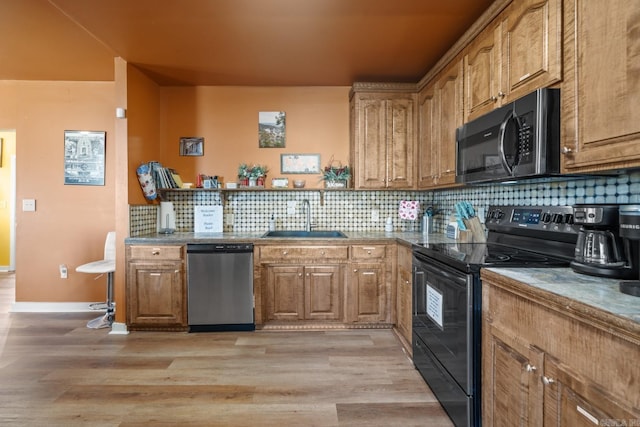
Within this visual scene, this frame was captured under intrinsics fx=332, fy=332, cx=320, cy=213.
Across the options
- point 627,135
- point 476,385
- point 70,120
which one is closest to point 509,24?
point 627,135

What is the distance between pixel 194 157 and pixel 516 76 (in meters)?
3.13

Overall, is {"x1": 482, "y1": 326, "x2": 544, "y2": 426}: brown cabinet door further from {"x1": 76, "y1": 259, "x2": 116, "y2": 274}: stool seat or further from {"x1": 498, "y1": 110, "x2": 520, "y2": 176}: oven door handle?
{"x1": 76, "y1": 259, "x2": 116, "y2": 274}: stool seat

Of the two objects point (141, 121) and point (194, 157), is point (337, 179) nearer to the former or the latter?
point (194, 157)

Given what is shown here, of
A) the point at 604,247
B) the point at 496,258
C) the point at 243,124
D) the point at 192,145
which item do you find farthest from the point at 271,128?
the point at 604,247

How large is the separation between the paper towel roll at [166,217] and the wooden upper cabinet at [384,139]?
6.57 feet

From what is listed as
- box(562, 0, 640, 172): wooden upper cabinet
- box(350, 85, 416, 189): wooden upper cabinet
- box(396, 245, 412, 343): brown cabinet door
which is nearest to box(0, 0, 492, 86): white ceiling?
box(350, 85, 416, 189): wooden upper cabinet

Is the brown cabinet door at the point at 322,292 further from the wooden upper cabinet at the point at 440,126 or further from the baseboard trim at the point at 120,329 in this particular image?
the baseboard trim at the point at 120,329

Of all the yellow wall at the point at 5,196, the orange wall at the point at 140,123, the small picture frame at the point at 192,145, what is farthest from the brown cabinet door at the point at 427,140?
the yellow wall at the point at 5,196

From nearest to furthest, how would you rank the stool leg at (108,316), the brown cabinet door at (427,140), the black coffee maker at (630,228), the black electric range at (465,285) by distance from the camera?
the black coffee maker at (630,228) < the black electric range at (465,285) < the brown cabinet door at (427,140) < the stool leg at (108,316)

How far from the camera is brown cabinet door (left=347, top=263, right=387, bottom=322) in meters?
3.12

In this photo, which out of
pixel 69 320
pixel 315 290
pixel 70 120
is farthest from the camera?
pixel 70 120

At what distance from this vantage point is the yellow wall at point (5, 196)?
19.3 ft

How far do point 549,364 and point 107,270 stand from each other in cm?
348

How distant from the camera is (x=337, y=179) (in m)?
3.54
